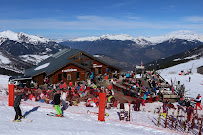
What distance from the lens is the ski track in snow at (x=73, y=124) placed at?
9.68m

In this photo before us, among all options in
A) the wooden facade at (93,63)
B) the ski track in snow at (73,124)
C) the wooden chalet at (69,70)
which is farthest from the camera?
the wooden facade at (93,63)

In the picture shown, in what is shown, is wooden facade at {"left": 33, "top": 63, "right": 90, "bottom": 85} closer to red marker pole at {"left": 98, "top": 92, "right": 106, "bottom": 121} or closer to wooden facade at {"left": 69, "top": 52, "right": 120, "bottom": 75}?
wooden facade at {"left": 69, "top": 52, "right": 120, "bottom": 75}

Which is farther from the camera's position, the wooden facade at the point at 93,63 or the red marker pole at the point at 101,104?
the wooden facade at the point at 93,63

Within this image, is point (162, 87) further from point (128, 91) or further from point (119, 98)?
point (119, 98)

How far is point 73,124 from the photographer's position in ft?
37.9

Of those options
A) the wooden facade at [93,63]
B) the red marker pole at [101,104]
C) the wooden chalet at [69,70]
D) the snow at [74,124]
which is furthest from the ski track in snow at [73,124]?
the wooden facade at [93,63]

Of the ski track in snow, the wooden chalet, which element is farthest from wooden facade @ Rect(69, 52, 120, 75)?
the ski track in snow

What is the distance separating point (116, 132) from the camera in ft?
35.4

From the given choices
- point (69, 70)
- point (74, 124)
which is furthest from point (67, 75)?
point (74, 124)

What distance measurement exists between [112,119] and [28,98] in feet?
29.1

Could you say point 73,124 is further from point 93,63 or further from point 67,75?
point 93,63

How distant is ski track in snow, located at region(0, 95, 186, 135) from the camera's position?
31.8ft

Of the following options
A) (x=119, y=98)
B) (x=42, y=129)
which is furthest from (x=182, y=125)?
(x=42, y=129)

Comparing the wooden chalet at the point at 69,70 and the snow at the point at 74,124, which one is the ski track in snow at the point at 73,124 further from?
the wooden chalet at the point at 69,70
